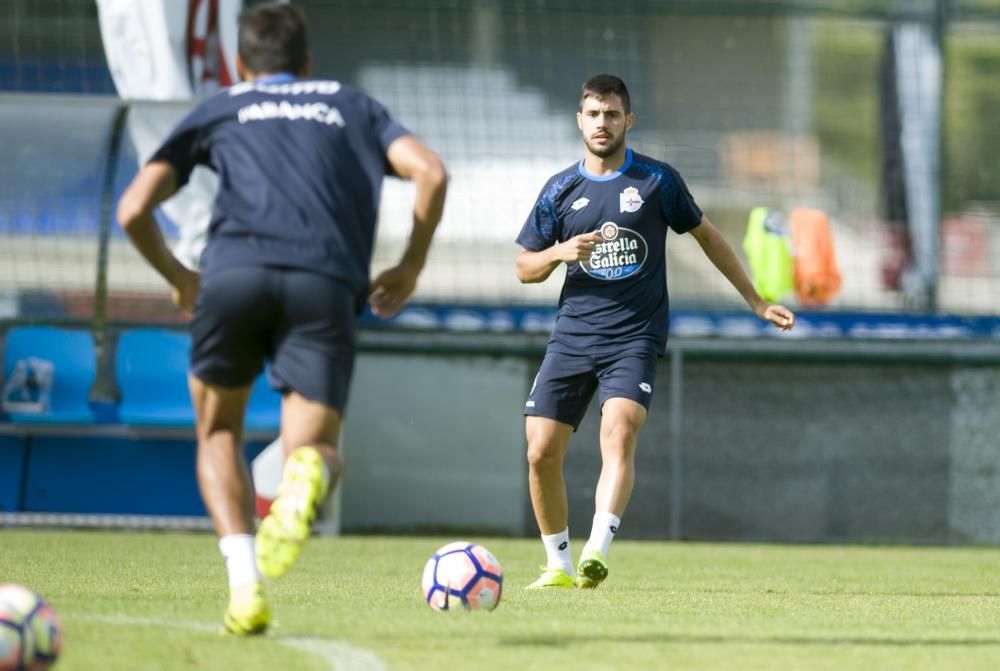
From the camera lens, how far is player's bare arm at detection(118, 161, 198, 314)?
16.8 ft

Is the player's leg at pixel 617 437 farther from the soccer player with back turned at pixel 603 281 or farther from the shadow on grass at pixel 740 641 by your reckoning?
the shadow on grass at pixel 740 641

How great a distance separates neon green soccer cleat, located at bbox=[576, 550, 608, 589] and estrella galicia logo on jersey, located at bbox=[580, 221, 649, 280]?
127 centimetres

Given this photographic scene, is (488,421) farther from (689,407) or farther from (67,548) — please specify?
(67,548)

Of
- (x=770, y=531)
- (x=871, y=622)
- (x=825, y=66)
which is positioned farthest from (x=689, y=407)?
(x=825, y=66)

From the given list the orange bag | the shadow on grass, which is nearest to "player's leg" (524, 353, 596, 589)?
the shadow on grass

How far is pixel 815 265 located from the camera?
46.0 feet

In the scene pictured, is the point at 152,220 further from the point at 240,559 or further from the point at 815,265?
the point at 815,265

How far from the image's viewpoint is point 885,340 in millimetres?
13492

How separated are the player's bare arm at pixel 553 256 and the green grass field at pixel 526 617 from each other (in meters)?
1.33

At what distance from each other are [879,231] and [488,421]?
203 inches

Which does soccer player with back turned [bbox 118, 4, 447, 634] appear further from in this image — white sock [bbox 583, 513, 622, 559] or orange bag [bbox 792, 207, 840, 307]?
orange bag [bbox 792, 207, 840, 307]

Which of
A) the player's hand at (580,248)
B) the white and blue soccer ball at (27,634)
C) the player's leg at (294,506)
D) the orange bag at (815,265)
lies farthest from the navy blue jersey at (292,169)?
the orange bag at (815,265)

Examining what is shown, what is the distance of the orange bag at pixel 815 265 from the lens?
551 inches

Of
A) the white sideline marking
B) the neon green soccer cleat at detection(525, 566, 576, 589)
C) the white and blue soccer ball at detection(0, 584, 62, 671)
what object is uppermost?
the white and blue soccer ball at detection(0, 584, 62, 671)
